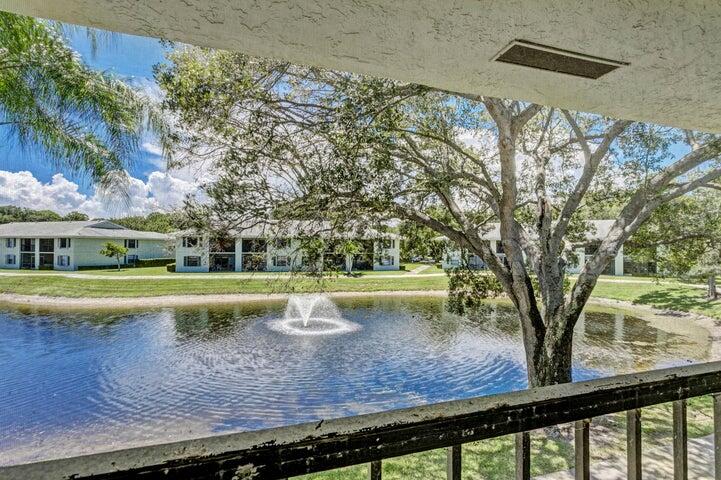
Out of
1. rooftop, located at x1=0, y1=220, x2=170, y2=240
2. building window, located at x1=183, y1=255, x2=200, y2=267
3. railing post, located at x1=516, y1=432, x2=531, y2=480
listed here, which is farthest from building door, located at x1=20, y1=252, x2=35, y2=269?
railing post, located at x1=516, y1=432, x2=531, y2=480

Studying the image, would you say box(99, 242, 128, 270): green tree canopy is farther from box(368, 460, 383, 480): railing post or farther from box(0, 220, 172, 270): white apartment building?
box(368, 460, 383, 480): railing post

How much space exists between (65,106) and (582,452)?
8731 mm

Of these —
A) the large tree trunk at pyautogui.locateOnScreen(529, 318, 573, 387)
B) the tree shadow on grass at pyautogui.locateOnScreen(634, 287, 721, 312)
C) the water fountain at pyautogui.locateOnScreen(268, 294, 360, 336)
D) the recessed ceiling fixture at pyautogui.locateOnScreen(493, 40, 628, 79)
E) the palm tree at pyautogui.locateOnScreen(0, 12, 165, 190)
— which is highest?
the palm tree at pyautogui.locateOnScreen(0, 12, 165, 190)

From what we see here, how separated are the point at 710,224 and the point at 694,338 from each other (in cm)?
789

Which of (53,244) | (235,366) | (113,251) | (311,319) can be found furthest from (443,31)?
(53,244)

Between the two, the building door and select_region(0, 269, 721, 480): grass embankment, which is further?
Answer: the building door

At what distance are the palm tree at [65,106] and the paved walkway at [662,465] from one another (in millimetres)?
7675

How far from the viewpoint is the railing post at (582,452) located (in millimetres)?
1260

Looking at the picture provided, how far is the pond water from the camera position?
734 centimetres

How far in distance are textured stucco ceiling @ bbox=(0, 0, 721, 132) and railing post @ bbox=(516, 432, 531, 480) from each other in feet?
4.46

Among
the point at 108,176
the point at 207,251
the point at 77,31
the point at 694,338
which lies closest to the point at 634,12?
the point at 207,251

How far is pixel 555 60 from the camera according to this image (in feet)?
5.69

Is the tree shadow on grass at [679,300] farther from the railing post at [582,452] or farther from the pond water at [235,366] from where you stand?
the railing post at [582,452]

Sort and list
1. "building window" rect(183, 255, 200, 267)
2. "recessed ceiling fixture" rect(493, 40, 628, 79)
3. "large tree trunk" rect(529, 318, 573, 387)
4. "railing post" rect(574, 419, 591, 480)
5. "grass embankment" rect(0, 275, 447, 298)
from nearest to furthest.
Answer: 1. "railing post" rect(574, 419, 591, 480)
2. "recessed ceiling fixture" rect(493, 40, 628, 79)
3. "large tree trunk" rect(529, 318, 573, 387)
4. "grass embankment" rect(0, 275, 447, 298)
5. "building window" rect(183, 255, 200, 267)
